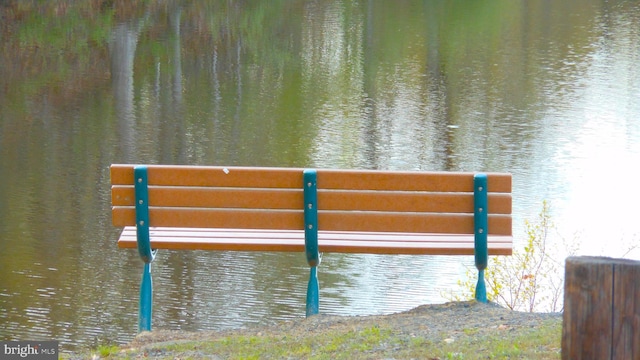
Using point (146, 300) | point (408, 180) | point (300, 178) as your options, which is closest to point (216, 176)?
point (300, 178)

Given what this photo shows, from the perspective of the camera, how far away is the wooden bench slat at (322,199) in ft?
18.1

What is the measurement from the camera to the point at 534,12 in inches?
1239

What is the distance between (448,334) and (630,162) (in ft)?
29.1

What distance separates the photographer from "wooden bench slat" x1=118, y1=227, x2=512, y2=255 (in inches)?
218

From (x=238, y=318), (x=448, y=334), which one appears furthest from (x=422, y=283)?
(x=448, y=334)

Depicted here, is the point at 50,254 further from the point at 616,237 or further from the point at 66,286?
the point at 616,237

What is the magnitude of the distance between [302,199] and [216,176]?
0.45 metres

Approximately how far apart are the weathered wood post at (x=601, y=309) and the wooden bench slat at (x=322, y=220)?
2678 mm

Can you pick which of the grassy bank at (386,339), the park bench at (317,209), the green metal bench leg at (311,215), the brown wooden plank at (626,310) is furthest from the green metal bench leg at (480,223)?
the brown wooden plank at (626,310)

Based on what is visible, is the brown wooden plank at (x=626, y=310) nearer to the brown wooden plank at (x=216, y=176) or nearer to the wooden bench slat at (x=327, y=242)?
the wooden bench slat at (x=327, y=242)

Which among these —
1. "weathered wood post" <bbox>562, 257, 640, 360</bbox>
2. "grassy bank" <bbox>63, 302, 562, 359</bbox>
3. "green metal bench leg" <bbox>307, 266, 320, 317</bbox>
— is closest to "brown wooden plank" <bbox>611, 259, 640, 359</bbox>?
"weathered wood post" <bbox>562, 257, 640, 360</bbox>

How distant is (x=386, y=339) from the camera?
15.3 feet

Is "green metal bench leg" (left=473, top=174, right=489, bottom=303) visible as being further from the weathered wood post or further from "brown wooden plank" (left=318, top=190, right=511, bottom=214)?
the weathered wood post

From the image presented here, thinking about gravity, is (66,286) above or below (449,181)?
below
